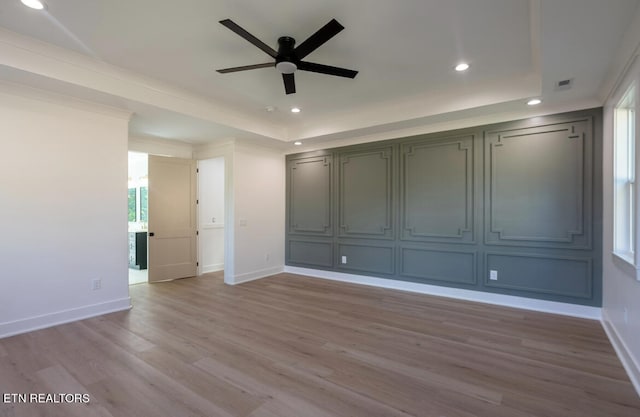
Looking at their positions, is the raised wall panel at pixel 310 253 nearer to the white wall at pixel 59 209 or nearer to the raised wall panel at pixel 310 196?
the raised wall panel at pixel 310 196

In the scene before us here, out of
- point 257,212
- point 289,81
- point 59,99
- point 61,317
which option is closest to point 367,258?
point 257,212

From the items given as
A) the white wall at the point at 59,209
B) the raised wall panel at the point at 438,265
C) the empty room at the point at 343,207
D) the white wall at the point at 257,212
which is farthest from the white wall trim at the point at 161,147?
the raised wall panel at the point at 438,265

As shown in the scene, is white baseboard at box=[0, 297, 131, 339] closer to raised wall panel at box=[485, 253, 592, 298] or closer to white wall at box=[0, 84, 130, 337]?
white wall at box=[0, 84, 130, 337]

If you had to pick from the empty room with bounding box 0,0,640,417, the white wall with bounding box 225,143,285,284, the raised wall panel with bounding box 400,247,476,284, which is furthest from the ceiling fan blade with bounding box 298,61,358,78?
the raised wall panel with bounding box 400,247,476,284

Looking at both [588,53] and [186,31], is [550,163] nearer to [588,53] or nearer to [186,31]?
[588,53]

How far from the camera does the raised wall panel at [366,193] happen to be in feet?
16.6

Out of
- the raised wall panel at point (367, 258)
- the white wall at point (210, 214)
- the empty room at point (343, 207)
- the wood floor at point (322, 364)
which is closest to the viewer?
the wood floor at point (322, 364)

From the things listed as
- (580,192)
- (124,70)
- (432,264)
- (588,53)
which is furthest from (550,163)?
(124,70)

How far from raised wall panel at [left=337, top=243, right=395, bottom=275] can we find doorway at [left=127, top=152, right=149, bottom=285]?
4241 millimetres

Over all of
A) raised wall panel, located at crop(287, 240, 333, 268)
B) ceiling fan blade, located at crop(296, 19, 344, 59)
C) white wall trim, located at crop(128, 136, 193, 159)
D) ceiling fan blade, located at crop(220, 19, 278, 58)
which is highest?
ceiling fan blade, located at crop(296, 19, 344, 59)

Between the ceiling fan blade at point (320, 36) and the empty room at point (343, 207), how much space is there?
0.03 metres

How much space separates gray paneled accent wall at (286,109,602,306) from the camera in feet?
11.8

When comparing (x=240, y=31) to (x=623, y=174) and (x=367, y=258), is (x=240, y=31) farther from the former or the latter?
(x=367, y=258)

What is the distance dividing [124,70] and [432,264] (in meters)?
4.75
